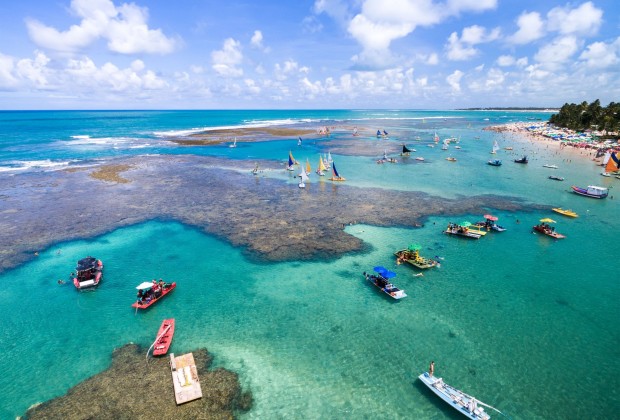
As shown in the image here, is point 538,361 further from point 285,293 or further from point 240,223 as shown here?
point 240,223

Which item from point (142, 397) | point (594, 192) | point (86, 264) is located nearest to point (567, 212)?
point (594, 192)

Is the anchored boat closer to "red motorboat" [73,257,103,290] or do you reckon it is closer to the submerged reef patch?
the submerged reef patch

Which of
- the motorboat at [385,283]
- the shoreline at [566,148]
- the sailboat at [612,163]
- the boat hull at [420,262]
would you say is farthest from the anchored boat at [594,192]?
the motorboat at [385,283]

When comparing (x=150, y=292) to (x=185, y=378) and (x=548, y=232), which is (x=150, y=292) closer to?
(x=185, y=378)

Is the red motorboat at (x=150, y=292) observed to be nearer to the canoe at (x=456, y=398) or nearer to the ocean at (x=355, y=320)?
the ocean at (x=355, y=320)

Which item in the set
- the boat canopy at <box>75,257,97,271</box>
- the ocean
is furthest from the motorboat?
the boat canopy at <box>75,257,97,271</box>

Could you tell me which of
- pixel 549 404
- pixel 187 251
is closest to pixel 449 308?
pixel 549 404

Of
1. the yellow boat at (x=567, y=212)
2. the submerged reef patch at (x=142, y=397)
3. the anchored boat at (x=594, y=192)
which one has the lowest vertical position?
the submerged reef patch at (x=142, y=397)
